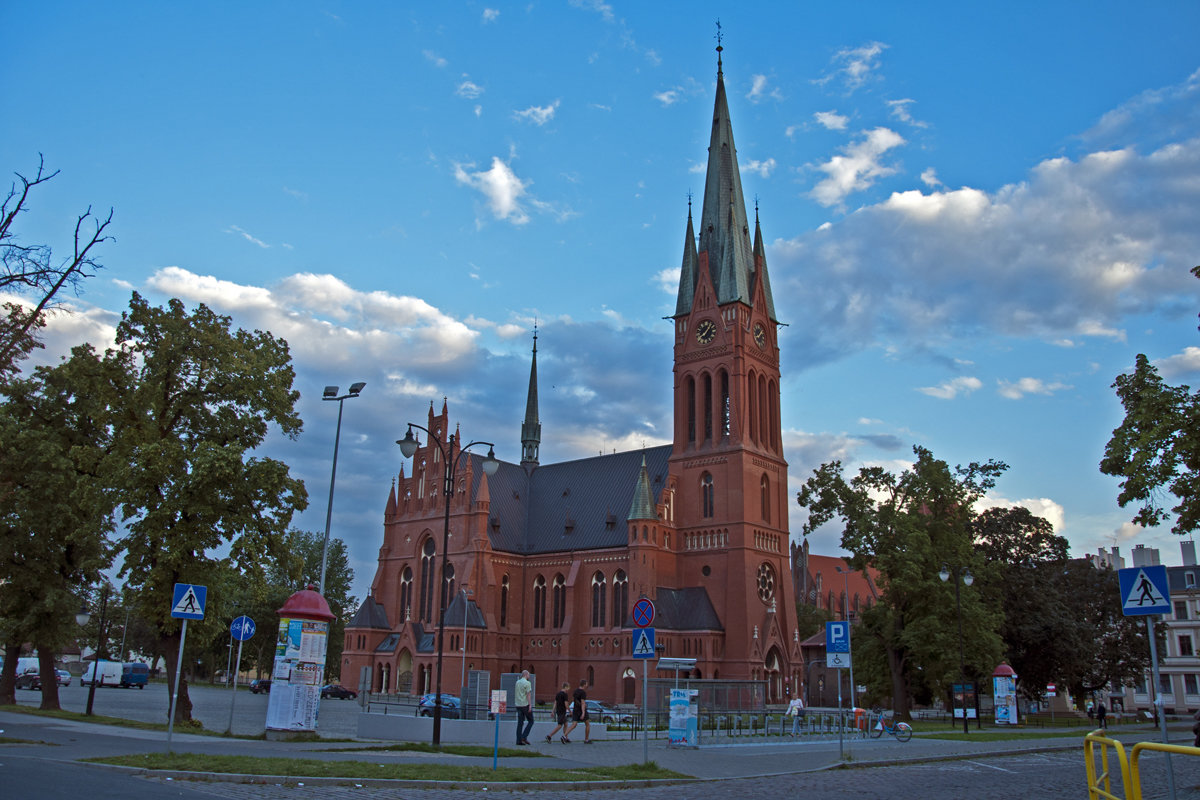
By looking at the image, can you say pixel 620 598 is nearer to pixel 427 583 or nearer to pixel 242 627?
pixel 427 583

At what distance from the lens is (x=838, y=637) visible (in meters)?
24.4

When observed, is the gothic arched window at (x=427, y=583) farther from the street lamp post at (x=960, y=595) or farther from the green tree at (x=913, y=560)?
the street lamp post at (x=960, y=595)

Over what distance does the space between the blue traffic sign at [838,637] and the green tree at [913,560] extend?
949 inches

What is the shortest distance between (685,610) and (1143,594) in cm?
5015

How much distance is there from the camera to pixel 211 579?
29266mm

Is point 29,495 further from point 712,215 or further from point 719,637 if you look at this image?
point 712,215

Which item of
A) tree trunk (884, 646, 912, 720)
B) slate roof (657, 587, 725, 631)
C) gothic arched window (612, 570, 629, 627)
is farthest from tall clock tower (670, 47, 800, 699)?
tree trunk (884, 646, 912, 720)

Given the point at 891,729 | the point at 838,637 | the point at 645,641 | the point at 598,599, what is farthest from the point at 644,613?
the point at 598,599

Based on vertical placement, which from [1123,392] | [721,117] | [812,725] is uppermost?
[721,117]

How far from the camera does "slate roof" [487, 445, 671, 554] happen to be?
68688 millimetres

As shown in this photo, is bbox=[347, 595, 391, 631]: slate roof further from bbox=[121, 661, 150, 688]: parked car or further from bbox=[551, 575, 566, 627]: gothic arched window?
bbox=[121, 661, 150, 688]: parked car

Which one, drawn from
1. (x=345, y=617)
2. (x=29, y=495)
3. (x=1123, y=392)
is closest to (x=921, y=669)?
(x=1123, y=392)

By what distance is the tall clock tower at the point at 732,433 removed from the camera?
200 ft

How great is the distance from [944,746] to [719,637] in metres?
31.1
